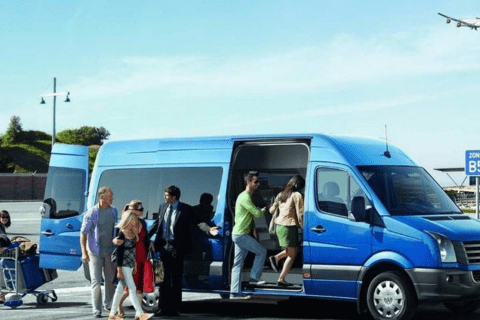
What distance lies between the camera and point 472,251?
37.0ft

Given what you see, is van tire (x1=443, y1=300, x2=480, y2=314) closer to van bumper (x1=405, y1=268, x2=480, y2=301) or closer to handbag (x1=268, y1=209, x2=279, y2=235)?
van bumper (x1=405, y1=268, x2=480, y2=301)

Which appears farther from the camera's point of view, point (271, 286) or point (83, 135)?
point (83, 135)

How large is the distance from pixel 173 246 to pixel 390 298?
3.02 m

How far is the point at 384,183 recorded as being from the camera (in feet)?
39.4

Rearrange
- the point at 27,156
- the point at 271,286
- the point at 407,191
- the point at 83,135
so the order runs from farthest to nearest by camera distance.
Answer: the point at 83,135 → the point at 27,156 → the point at 271,286 → the point at 407,191

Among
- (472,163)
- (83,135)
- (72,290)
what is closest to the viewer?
(72,290)

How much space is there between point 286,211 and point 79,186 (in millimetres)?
3674

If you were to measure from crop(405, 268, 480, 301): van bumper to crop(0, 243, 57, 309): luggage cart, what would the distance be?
6.24 meters

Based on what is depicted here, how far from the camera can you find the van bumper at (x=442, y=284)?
10984 mm

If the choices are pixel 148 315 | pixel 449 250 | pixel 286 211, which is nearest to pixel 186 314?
pixel 148 315

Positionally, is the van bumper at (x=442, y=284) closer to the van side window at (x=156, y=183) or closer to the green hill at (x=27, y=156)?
the van side window at (x=156, y=183)

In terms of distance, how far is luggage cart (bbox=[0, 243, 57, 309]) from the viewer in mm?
14430

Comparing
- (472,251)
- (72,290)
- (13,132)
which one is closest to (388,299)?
(472,251)

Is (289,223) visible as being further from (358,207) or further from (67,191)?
(67,191)
